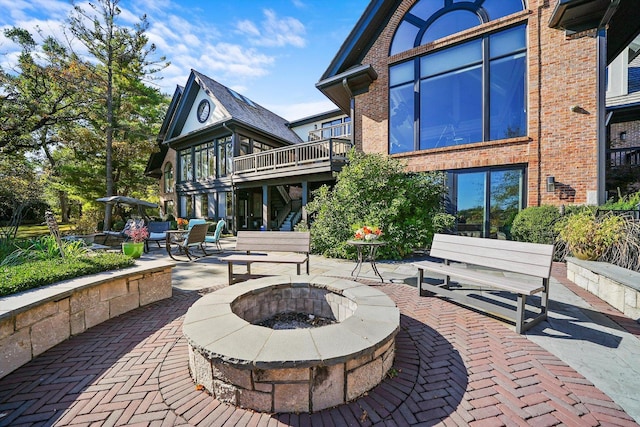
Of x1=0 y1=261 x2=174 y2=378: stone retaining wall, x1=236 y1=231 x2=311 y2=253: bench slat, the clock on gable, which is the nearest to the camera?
x1=0 y1=261 x2=174 y2=378: stone retaining wall

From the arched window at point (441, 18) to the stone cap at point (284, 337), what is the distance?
9.42 metres

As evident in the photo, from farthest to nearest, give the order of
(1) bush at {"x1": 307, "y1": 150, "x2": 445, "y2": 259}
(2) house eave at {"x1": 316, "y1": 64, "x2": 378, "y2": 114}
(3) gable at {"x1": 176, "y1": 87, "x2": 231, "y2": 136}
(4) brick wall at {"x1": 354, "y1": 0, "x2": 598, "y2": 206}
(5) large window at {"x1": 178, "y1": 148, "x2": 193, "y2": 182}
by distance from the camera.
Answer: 1. (5) large window at {"x1": 178, "y1": 148, "x2": 193, "y2": 182}
2. (3) gable at {"x1": 176, "y1": 87, "x2": 231, "y2": 136}
3. (2) house eave at {"x1": 316, "y1": 64, "x2": 378, "y2": 114}
4. (1) bush at {"x1": 307, "y1": 150, "x2": 445, "y2": 259}
5. (4) brick wall at {"x1": 354, "y1": 0, "x2": 598, "y2": 206}

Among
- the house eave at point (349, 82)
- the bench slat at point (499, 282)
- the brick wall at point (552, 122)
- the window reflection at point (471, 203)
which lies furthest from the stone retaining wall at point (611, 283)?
the house eave at point (349, 82)

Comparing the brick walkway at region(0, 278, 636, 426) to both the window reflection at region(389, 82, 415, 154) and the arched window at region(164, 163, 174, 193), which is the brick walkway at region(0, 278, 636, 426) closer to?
the window reflection at region(389, 82, 415, 154)

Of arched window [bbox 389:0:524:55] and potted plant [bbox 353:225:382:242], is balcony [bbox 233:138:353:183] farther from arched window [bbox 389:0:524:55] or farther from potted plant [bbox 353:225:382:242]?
potted plant [bbox 353:225:382:242]

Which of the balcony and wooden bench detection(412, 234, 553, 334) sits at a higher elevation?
the balcony

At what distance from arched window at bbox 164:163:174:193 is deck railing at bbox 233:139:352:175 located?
369 inches

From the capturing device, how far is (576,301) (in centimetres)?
365

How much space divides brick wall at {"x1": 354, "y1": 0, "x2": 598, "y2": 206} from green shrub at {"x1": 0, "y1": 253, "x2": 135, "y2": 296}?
28.0 ft

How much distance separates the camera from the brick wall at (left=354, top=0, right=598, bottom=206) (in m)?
6.43

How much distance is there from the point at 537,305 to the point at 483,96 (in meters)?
6.62

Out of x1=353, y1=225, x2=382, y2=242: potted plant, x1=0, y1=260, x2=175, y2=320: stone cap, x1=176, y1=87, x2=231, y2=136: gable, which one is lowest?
x1=0, y1=260, x2=175, y2=320: stone cap

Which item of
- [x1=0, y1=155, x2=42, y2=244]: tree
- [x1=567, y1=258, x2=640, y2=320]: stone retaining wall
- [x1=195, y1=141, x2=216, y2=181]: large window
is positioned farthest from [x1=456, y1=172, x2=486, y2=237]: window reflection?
[x1=195, y1=141, x2=216, y2=181]: large window

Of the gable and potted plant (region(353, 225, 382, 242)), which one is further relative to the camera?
the gable
